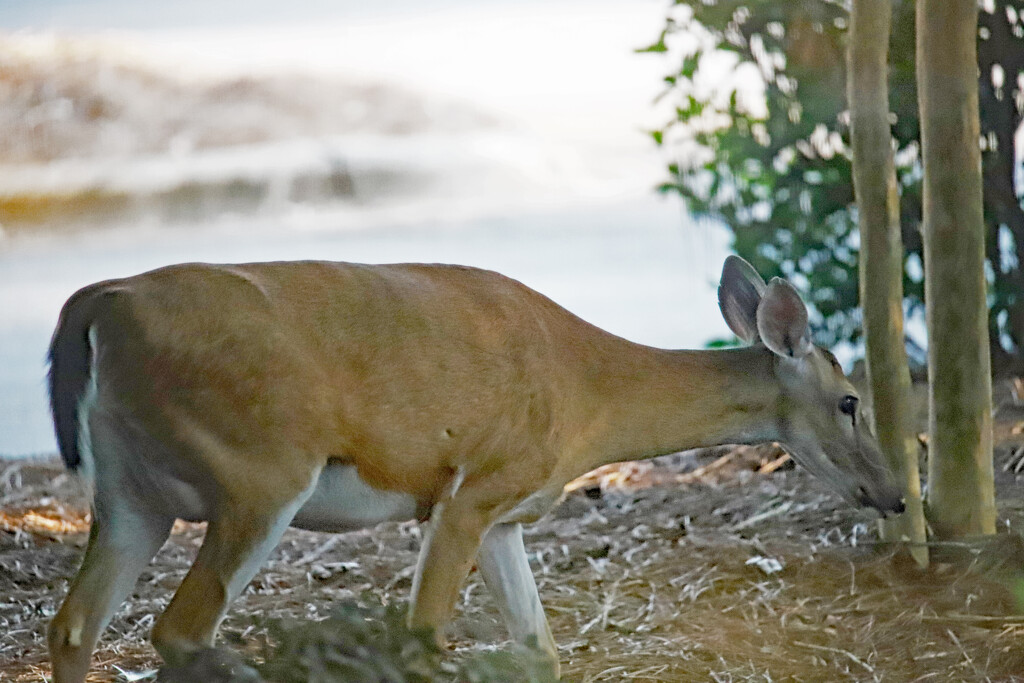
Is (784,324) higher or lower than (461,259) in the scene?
higher

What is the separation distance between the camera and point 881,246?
15.5ft

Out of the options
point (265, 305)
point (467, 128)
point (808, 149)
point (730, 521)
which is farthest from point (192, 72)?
point (265, 305)

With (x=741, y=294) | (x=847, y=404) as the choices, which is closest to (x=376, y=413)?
(x=741, y=294)

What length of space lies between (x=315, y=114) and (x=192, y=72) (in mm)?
959

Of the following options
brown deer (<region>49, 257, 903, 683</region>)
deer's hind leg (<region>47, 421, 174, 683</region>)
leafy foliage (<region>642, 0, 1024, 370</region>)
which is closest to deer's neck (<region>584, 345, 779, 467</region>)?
brown deer (<region>49, 257, 903, 683</region>)

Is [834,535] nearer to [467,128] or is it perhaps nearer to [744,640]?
[744,640]

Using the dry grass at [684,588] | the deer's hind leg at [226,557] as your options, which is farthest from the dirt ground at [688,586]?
the deer's hind leg at [226,557]

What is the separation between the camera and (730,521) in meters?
5.70

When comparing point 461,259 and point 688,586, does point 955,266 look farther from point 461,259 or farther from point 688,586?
point 461,259

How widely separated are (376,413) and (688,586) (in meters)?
1.98

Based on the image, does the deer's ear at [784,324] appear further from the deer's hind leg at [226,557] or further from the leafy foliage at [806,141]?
the leafy foliage at [806,141]

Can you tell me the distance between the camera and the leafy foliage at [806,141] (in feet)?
21.7

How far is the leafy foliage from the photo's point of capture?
6609 millimetres

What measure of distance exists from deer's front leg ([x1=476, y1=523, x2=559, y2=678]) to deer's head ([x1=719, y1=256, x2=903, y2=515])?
1018 millimetres
